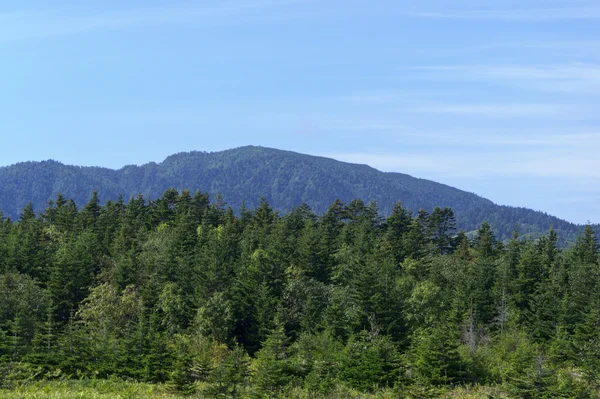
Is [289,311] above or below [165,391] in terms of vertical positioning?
above

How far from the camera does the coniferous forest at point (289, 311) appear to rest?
5269 centimetres

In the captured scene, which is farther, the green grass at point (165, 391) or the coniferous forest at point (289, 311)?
the coniferous forest at point (289, 311)

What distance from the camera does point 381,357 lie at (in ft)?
177

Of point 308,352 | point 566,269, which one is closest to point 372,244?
point 566,269

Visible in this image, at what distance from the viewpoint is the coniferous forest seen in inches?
2074

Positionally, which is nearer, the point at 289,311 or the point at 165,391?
the point at 165,391

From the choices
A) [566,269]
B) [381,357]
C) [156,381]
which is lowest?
[156,381]

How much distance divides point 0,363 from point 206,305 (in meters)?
24.9

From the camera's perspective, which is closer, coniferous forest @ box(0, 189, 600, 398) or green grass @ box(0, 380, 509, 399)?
green grass @ box(0, 380, 509, 399)

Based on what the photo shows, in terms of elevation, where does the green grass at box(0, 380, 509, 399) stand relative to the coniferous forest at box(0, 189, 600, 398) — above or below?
below

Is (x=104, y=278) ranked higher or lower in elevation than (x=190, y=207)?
lower

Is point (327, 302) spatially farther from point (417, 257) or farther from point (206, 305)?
point (417, 257)

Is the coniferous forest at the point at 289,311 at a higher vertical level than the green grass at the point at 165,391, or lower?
higher

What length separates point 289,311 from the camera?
7681 cm
